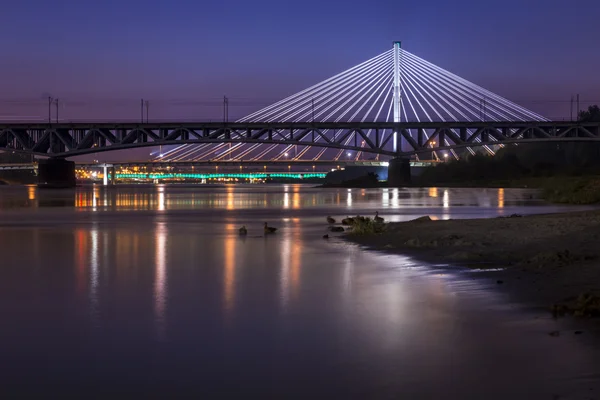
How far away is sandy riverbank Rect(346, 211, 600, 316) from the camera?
1289cm

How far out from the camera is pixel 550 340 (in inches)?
383

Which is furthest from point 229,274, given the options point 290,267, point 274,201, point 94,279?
point 274,201

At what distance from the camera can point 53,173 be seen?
123812 mm

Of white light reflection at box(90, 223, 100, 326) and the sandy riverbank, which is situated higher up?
the sandy riverbank

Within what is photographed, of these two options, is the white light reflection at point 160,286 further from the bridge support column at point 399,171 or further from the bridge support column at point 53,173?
the bridge support column at point 53,173

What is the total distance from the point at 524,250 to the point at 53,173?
113864 mm

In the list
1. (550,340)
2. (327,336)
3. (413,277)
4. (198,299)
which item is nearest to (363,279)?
(413,277)

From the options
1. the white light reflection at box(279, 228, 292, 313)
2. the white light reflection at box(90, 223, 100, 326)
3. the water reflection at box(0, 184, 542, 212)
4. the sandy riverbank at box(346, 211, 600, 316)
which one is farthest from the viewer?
the water reflection at box(0, 184, 542, 212)

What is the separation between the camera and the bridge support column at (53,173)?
404 ft

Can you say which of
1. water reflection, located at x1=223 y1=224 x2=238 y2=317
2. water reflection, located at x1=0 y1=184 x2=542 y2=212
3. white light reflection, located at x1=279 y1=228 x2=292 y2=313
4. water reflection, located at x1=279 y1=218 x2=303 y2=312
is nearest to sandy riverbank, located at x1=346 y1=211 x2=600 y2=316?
water reflection, located at x1=279 y1=218 x2=303 y2=312

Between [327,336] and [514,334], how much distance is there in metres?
2.40

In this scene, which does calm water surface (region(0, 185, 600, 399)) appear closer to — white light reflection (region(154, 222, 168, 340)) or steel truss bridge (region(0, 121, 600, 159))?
white light reflection (region(154, 222, 168, 340))

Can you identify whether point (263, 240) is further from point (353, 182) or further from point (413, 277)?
point (353, 182)

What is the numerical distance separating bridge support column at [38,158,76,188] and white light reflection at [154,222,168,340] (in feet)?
335
